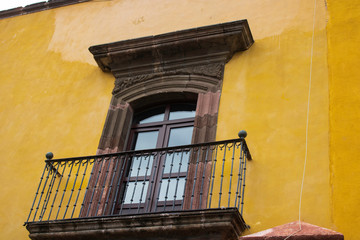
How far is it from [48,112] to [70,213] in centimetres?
207

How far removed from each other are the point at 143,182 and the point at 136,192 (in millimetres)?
376

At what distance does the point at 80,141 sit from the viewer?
27.2 feet

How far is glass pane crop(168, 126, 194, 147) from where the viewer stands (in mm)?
7977

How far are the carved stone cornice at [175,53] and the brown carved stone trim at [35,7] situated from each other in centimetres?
223

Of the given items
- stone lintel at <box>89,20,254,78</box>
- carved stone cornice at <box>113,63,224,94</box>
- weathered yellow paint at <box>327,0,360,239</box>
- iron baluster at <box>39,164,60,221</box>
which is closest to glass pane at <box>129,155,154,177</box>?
iron baluster at <box>39,164,60,221</box>

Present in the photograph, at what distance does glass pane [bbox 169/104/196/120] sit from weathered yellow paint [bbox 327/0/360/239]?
2.05m

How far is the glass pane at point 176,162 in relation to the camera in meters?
7.48

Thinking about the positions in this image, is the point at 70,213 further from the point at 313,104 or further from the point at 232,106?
the point at 313,104

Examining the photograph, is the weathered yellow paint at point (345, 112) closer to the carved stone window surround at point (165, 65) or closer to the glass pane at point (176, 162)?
the carved stone window surround at point (165, 65)

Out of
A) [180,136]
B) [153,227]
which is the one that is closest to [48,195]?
[180,136]

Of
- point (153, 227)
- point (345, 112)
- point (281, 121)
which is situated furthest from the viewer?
point (281, 121)

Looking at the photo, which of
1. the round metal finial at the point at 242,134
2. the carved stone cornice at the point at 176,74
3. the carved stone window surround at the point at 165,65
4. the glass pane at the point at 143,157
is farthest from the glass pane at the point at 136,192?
the carved stone cornice at the point at 176,74

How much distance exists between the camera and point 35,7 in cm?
1099

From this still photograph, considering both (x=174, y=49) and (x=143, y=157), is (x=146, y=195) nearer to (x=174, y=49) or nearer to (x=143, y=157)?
(x=143, y=157)
